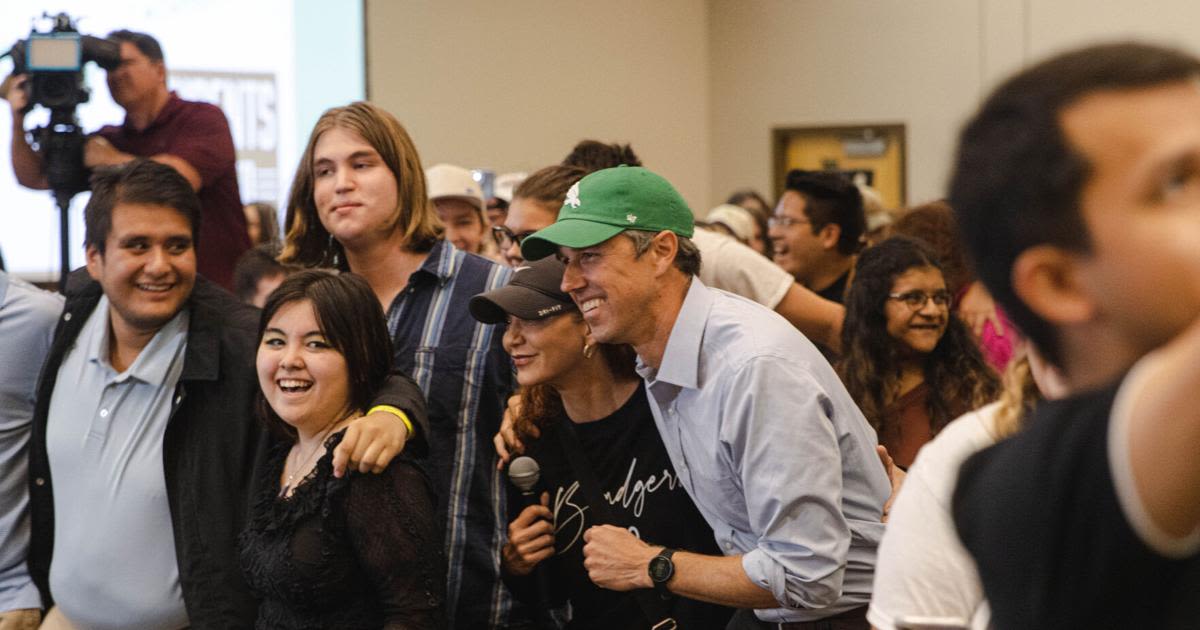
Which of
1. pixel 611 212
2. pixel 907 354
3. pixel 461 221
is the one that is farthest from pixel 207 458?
pixel 461 221

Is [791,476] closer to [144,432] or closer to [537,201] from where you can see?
[537,201]

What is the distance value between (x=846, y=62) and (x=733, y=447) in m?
7.67

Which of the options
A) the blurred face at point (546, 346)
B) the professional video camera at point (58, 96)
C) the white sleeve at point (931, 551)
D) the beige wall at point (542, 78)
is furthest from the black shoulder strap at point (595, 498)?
the beige wall at point (542, 78)

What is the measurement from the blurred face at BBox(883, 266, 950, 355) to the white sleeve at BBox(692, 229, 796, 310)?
0.99 ft

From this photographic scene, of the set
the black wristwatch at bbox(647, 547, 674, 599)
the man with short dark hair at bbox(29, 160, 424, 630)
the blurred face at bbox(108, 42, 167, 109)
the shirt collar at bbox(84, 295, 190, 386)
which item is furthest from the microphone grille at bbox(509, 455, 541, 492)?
the blurred face at bbox(108, 42, 167, 109)

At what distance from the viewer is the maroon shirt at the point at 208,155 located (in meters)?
3.80

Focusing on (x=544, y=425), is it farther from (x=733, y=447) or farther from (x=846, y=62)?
(x=846, y=62)

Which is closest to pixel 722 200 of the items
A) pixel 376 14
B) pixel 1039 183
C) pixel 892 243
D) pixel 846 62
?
pixel 846 62

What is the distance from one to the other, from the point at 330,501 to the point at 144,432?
685 mm

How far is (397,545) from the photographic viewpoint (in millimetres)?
1981

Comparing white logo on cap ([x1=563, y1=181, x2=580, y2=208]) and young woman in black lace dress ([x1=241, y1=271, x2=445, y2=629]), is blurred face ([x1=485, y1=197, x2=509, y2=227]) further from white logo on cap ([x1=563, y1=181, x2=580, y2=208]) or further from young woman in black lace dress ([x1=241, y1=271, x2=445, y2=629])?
white logo on cap ([x1=563, y1=181, x2=580, y2=208])

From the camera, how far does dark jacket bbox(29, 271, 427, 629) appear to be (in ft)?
7.84

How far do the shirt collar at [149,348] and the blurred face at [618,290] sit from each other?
1001 millimetres

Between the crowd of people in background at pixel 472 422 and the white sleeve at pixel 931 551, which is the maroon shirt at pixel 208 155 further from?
the white sleeve at pixel 931 551
